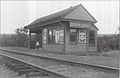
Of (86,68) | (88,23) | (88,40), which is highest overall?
(88,23)

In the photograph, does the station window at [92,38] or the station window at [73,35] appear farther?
the station window at [92,38]

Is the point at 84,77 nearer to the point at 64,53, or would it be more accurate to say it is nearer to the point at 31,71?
the point at 31,71

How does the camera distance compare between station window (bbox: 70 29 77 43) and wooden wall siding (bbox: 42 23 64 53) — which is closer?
wooden wall siding (bbox: 42 23 64 53)

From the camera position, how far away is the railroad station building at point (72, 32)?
2047 cm

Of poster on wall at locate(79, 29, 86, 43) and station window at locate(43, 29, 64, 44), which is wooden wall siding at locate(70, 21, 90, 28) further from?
station window at locate(43, 29, 64, 44)

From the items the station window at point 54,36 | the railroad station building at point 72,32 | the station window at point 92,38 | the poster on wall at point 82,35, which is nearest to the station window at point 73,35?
the railroad station building at point 72,32

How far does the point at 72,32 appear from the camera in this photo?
21156mm

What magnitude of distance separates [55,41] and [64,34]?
237 centimetres

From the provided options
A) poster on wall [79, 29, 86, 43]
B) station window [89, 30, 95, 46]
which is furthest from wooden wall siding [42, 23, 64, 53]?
station window [89, 30, 95, 46]

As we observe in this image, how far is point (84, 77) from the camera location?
678 cm

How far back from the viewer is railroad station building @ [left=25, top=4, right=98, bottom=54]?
20469mm

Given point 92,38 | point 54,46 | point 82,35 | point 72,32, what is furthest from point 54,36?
point 92,38

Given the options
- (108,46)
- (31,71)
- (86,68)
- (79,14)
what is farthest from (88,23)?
(31,71)

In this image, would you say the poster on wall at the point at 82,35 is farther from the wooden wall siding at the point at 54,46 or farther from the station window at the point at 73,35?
the wooden wall siding at the point at 54,46
